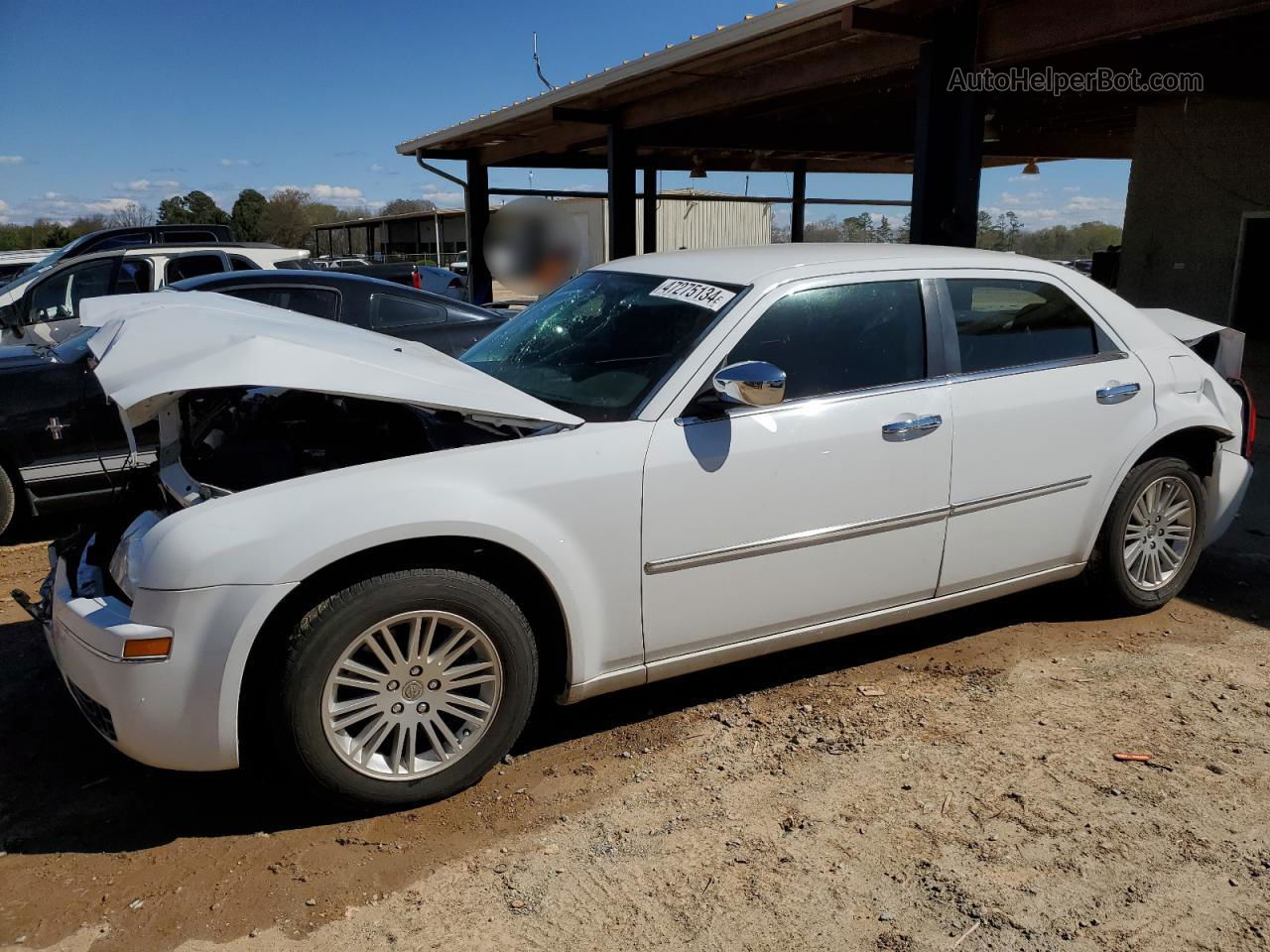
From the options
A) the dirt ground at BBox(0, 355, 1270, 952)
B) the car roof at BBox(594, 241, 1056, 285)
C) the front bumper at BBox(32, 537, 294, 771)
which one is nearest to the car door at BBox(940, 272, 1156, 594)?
the car roof at BBox(594, 241, 1056, 285)

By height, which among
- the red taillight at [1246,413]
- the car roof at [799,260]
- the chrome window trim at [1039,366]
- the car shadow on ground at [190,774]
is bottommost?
the car shadow on ground at [190,774]

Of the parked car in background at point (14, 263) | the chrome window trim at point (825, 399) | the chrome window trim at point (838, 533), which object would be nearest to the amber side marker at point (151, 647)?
the chrome window trim at point (838, 533)

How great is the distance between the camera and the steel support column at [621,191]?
12.7 m

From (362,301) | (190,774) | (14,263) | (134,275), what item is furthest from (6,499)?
(14,263)

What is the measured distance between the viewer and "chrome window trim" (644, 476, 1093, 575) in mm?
3234

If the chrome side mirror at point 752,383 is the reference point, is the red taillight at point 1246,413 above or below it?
below

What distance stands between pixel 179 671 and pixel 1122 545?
382 centimetres

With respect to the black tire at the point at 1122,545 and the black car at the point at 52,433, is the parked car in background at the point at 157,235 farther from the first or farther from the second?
the black tire at the point at 1122,545

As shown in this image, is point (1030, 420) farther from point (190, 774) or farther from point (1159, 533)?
point (190, 774)

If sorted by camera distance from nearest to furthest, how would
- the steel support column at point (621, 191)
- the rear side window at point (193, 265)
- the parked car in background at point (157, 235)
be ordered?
the rear side window at point (193, 265) < the steel support column at point (621, 191) < the parked car in background at point (157, 235)

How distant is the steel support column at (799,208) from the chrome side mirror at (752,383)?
1834 cm

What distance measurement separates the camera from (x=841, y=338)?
3.68 m

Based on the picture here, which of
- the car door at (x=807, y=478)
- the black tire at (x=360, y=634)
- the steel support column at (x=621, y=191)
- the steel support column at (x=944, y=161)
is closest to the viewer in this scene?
the black tire at (x=360, y=634)

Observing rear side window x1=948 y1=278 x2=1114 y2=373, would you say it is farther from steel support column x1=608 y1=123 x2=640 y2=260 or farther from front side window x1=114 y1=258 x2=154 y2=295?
steel support column x1=608 y1=123 x2=640 y2=260
